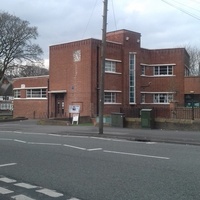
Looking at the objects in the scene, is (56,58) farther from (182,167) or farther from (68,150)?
(182,167)

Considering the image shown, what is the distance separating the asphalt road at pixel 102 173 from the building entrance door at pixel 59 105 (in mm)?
26173

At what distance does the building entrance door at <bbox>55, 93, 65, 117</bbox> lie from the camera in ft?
129

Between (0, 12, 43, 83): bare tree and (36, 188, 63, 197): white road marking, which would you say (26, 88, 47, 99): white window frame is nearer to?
(0, 12, 43, 83): bare tree

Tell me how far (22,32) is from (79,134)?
3804 cm

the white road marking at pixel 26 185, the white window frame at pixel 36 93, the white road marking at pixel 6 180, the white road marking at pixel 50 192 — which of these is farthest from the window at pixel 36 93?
the white road marking at pixel 50 192

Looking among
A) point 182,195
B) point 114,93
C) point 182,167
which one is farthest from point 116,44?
point 182,195

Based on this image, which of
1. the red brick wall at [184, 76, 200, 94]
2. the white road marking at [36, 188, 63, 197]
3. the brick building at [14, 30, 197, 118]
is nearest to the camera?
the white road marking at [36, 188, 63, 197]

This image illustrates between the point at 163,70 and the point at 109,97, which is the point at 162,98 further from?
the point at 109,97

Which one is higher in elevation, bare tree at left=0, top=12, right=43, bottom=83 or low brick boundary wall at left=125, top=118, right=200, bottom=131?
bare tree at left=0, top=12, right=43, bottom=83

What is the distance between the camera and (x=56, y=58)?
40.4 metres

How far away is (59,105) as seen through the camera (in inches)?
1570

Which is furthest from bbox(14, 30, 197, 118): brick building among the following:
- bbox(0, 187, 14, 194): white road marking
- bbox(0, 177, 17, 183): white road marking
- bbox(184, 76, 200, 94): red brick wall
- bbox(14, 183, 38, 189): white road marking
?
bbox(0, 187, 14, 194): white road marking

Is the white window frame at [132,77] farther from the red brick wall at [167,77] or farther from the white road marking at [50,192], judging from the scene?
the white road marking at [50,192]

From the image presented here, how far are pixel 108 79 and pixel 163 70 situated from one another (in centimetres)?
939
